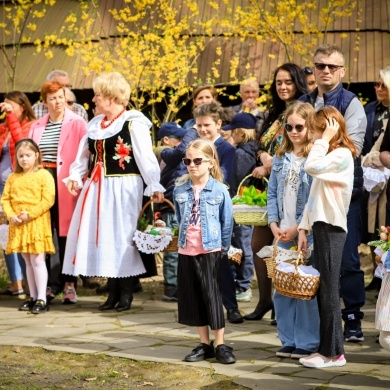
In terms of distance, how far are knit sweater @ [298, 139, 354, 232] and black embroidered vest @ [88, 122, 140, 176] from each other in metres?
2.87

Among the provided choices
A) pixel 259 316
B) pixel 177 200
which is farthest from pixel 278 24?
pixel 177 200

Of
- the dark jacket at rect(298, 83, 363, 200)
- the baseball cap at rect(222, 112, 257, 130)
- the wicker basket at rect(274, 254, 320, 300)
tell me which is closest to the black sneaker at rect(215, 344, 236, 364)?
the wicker basket at rect(274, 254, 320, 300)

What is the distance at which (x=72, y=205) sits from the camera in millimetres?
9648

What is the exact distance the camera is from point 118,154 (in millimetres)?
9242

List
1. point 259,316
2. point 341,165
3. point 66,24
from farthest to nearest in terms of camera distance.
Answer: point 66,24
point 259,316
point 341,165

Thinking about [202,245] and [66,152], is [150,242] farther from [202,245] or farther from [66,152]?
[202,245]

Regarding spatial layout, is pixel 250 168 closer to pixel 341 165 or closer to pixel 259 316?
pixel 259 316

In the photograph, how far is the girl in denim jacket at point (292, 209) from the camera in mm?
7016

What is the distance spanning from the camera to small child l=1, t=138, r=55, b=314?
9.32 meters

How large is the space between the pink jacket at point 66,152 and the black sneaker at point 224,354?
3054 mm

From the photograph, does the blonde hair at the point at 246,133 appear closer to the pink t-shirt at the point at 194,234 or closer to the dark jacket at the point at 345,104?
the dark jacket at the point at 345,104

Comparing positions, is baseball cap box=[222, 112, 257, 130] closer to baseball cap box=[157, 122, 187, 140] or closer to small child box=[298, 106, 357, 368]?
baseball cap box=[157, 122, 187, 140]

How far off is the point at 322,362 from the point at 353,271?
3.40 ft

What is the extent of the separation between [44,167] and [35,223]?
626 millimetres
